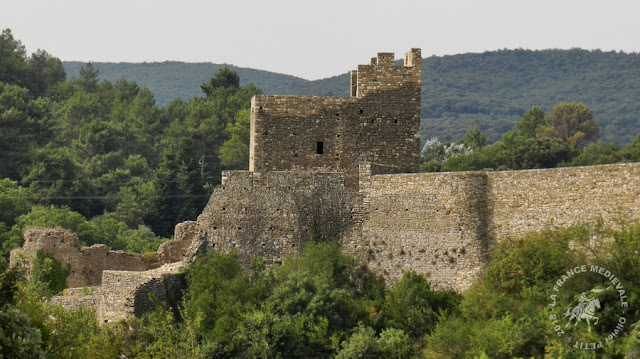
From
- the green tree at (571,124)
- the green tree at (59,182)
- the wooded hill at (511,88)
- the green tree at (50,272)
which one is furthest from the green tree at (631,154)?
the wooded hill at (511,88)

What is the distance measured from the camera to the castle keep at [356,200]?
94.2 feet

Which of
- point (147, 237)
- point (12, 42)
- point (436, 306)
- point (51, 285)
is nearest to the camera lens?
point (436, 306)

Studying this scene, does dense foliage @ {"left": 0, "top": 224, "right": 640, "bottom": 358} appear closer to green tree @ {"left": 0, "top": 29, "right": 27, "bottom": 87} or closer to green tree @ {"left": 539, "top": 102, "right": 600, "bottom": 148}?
green tree @ {"left": 0, "top": 29, "right": 27, "bottom": 87}

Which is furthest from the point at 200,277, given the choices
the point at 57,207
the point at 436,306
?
the point at 57,207

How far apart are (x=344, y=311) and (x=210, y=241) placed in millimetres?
4219

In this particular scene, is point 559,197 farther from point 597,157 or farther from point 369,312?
point 597,157

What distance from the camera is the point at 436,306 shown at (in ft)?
94.7

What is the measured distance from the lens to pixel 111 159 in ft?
242

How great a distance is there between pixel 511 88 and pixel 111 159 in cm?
11714

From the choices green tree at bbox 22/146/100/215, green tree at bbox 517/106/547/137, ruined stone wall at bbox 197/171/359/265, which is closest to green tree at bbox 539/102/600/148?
green tree at bbox 517/106/547/137

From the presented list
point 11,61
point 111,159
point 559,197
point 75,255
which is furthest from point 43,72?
point 559,197

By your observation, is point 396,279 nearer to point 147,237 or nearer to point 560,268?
point 560,268

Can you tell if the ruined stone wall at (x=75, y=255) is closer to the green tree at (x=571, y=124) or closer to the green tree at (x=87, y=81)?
the green tree at (x=571, y=124)

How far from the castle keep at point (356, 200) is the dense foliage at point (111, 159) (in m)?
16.1
